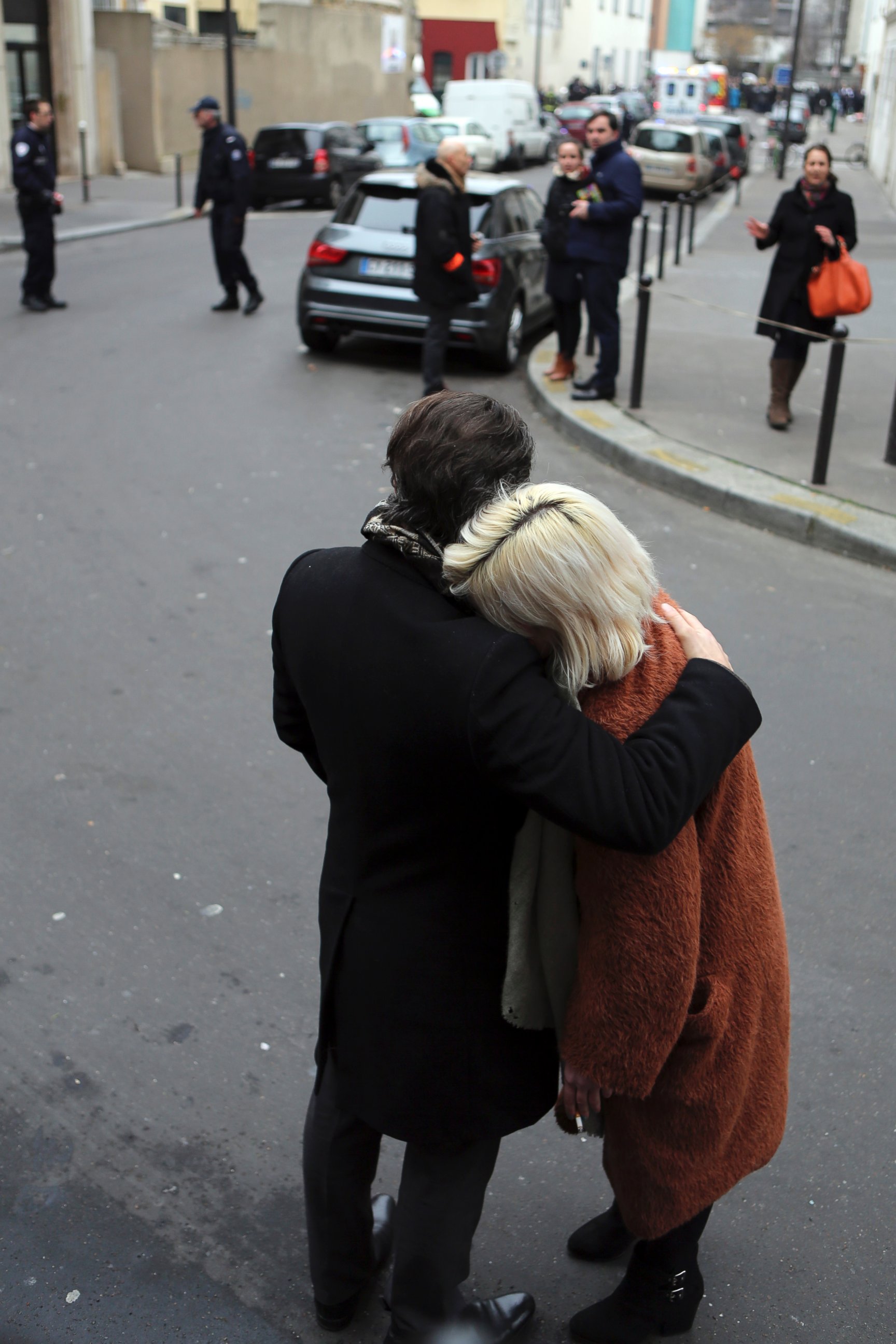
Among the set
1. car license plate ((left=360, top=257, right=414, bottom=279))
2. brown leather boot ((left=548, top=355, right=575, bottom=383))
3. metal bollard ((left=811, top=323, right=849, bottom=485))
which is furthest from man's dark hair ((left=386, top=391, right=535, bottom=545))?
car license plate ((left=360, top=257, right=414, bottom=279))

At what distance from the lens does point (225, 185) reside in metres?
12.2

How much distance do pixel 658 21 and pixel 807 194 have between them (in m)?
105

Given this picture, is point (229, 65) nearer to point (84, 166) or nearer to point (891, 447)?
point (84, 166)

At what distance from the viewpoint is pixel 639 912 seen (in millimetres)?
1781

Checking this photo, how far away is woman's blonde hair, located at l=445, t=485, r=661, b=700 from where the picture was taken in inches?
65.0

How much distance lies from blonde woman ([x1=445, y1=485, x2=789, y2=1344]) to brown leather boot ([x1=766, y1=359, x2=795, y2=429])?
23.2 feet

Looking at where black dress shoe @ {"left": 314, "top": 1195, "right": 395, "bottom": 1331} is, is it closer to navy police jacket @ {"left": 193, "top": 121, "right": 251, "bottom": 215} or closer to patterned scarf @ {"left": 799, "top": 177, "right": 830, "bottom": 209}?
patterned scarf @ {"left": 799, "top": 177, "right": 830, "bottom": 209}

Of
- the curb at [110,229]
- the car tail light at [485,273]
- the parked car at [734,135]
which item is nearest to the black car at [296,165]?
the curb at [110,229]

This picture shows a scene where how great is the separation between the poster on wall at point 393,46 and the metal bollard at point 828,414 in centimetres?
3861

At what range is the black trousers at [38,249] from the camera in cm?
1232

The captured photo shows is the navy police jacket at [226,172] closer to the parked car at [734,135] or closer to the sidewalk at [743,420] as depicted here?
the sidewalk at [743,420]

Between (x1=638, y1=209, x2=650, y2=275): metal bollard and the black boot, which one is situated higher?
(x1=638, y1=209, x2=650, y2=275): metal bollard

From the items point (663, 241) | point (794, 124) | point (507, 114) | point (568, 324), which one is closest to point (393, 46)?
point (507, 114)

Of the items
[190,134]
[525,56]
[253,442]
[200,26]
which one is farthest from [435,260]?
[525,56]
